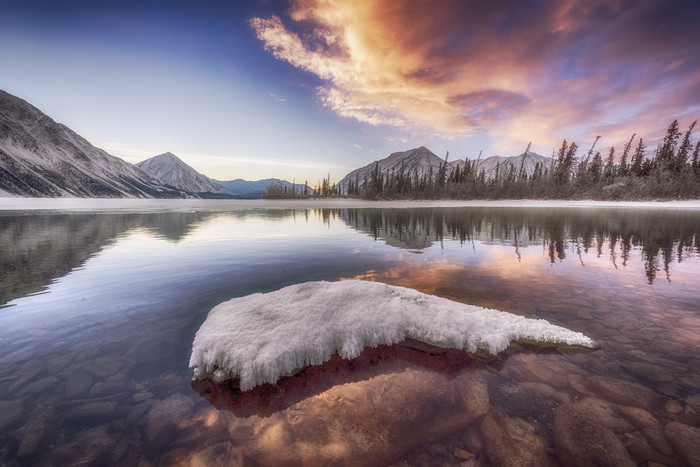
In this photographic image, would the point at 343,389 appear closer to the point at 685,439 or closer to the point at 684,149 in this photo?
the point at 685,439

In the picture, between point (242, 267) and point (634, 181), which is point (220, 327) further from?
point (634, 181)

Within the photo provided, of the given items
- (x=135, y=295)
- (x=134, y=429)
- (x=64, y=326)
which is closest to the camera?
(x=134, y=429)

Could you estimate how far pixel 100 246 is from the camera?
49.6ft

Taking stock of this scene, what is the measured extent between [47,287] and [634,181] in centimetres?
10412

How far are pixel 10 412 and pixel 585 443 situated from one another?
7104 mm

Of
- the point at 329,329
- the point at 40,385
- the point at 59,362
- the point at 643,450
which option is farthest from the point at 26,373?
the point at 643,450

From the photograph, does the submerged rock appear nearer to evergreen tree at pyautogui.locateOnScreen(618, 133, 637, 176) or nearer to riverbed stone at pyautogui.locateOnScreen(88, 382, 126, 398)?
riverbed stone at pyautogui.locateOnScreen(88, 382, 126, 398)

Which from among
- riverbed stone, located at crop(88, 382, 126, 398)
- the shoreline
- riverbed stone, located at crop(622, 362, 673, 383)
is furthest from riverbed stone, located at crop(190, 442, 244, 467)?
the shoreline

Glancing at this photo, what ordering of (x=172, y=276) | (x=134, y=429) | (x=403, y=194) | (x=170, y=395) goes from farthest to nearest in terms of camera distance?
(x=403, y=194), (x=172, y=276), (x=170, y=395), (x=134, y=429)

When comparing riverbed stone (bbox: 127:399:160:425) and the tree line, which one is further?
the tree line

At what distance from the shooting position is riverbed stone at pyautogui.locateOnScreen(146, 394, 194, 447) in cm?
315

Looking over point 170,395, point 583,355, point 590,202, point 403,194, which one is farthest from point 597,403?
point 403,194

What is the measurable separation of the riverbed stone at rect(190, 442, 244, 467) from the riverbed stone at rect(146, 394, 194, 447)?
0.52 meters

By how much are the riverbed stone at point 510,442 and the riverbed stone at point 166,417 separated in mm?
3743
